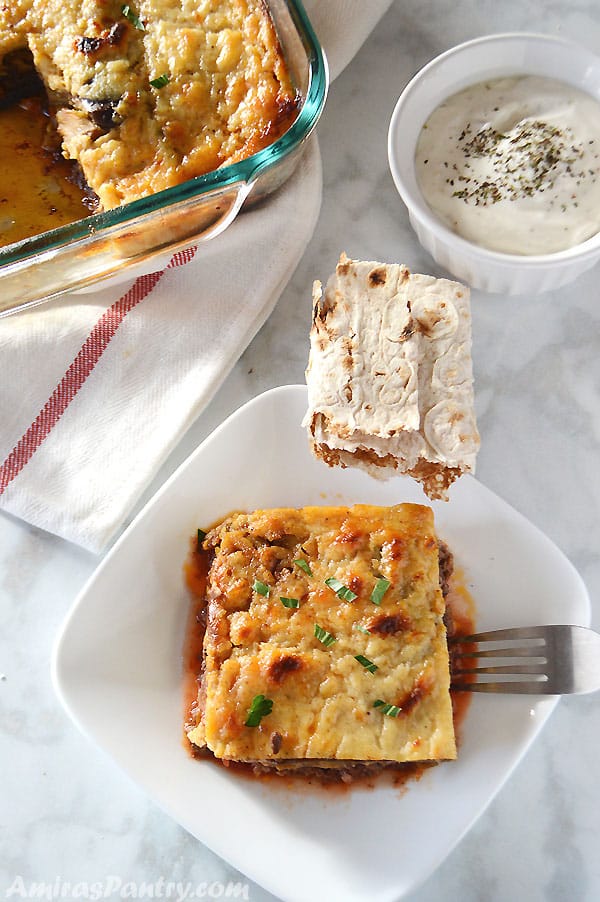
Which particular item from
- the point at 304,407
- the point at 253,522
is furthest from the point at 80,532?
the point at 304,407

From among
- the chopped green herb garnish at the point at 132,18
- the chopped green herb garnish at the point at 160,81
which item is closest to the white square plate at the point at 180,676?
the chopped green herb garnish at the point at 160,81

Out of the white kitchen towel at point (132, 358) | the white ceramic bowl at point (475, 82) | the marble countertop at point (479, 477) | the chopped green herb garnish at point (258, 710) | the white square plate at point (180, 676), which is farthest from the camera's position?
the white kitchen towel at point (132, 358)

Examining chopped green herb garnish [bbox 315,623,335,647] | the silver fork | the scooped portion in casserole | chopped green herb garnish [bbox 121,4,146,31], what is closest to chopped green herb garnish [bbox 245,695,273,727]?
chopped green herb garnish [bbox 315,623,335,647]

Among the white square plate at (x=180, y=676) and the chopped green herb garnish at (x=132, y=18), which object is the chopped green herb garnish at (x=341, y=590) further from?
the chopped green herb garnish at (x=132, y=18)

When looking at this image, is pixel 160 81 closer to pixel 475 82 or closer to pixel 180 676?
pixel 475 82

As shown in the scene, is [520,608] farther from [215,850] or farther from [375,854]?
[215,850]
